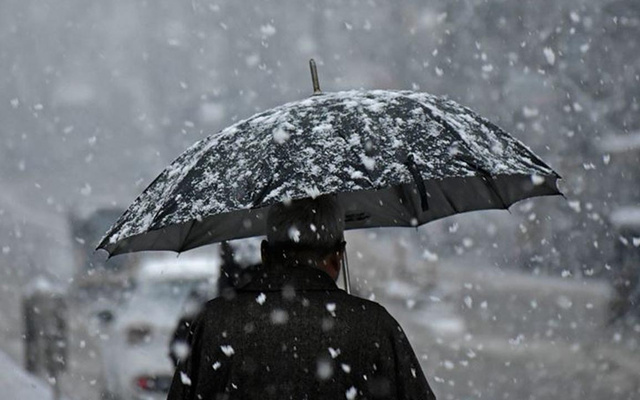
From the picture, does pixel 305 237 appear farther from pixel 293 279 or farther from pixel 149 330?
pixel 149 330

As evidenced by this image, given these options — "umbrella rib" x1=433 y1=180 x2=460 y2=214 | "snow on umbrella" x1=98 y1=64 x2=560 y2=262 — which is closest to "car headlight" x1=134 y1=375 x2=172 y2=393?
"umbrella rib" x1=433 y1=180 x2=460 y2=214

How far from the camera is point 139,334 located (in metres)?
8.48

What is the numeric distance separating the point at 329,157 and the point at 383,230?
27220 mm

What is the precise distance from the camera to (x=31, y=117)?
54156 millimetres

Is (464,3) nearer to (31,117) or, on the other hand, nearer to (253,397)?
(253,397)

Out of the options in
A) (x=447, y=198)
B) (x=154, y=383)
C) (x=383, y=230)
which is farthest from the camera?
(x=383, y=230)

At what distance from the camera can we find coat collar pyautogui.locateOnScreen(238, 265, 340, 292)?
2557 millimetres

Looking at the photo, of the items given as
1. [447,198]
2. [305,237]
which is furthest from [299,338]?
[447,198]

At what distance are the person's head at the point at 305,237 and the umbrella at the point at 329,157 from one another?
0.07 meters

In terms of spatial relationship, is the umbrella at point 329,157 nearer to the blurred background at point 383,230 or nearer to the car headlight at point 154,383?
the blurred background at point 383,230

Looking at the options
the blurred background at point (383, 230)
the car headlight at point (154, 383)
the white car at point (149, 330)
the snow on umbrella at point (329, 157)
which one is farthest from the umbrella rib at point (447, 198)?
the car headlight at point (154, 383)

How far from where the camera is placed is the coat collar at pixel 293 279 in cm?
256

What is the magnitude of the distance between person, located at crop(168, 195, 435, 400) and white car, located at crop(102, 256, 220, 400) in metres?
4.76

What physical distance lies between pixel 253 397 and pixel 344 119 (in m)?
0.87
